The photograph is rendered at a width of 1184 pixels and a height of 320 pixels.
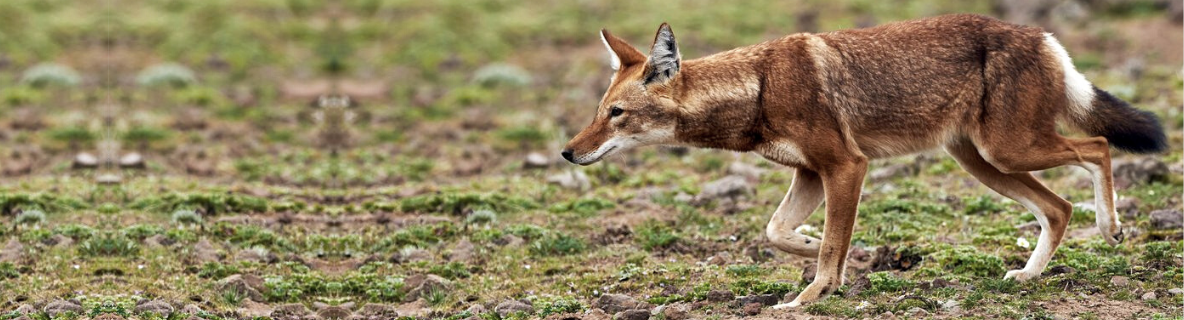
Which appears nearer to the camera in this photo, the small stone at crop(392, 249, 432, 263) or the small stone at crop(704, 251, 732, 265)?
the small stone at crop(704, 251, 732, 265)

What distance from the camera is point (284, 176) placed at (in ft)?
44.7

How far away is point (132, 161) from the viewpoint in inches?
567

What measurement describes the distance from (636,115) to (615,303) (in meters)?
1.46

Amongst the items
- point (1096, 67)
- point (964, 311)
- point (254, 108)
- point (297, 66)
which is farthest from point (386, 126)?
point (1096, 67)

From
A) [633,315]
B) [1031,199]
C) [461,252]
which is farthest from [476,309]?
[1031,199]

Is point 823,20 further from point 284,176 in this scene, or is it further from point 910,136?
point 910,136

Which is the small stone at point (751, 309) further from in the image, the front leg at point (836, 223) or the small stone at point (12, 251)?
the small stone at point (12, 251)

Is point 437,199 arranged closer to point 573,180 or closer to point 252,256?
point 573,180

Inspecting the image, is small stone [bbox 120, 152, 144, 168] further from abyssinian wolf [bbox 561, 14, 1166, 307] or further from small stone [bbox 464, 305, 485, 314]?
abyssinian wolf [bbox 561, 14, 1166, 307]

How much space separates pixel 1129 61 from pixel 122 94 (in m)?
16.1

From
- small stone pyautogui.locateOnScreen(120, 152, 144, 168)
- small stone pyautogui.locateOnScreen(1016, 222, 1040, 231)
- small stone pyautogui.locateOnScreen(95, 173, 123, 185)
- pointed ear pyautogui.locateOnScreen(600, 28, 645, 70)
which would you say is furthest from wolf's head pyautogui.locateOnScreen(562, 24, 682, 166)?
small stone pyautogui.locateOnScreen(120, 152, 144, 168)

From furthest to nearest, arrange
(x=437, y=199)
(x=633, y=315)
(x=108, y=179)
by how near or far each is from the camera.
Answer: (x=108, y=179) → (x=437, y=199) → (x=633, y=315)

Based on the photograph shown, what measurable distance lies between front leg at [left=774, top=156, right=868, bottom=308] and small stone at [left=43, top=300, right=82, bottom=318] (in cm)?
516

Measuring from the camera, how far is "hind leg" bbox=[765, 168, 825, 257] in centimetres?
918
